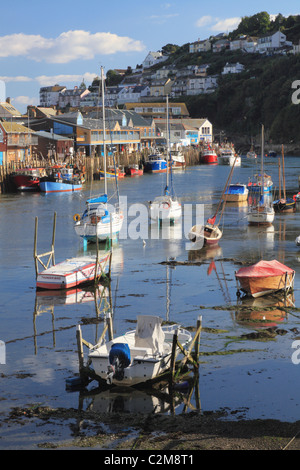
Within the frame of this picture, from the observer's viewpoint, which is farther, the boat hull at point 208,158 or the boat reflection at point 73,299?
the boat hull at point 208,158

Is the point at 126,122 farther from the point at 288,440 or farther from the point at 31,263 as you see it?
the point at 288,440

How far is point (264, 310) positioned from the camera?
80.5ft

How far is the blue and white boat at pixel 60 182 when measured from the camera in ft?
246

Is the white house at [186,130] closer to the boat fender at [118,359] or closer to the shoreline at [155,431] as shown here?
the boat fender at [118,359]

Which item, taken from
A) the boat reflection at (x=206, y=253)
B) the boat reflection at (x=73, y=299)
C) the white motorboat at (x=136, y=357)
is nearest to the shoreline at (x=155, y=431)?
the white motorboat at (x=136, y=357)

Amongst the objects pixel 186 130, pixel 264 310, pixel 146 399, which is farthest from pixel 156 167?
pixel 146 399

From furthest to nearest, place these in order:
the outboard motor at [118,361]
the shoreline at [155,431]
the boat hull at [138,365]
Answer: the boat hull at [138,365] → the outboard motor at [118,361] → the shoreline at [155,431]

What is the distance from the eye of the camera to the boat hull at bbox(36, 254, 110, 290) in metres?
28.0

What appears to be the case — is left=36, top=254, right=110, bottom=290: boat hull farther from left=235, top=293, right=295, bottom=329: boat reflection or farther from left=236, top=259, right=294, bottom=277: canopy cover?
left=235, top=293, right=295, bottom=329: boat reflection

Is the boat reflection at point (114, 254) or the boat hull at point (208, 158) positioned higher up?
the boat hull at point (208, 158)

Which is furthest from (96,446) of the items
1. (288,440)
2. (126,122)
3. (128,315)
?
(126,122)

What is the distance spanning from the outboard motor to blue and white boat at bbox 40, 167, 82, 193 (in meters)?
59.5

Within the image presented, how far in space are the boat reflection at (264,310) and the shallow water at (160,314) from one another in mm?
127
